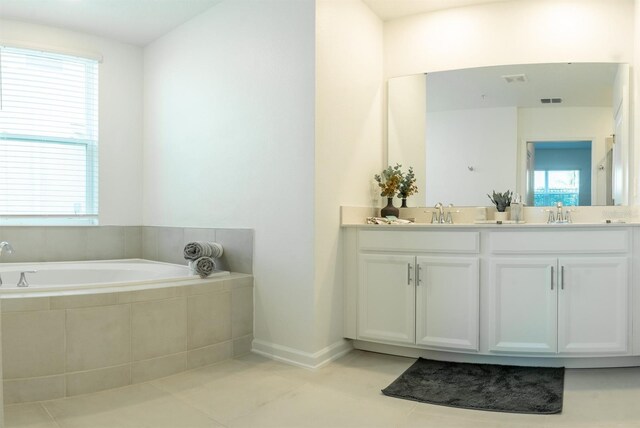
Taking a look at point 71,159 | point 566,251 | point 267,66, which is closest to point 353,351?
point 566,251

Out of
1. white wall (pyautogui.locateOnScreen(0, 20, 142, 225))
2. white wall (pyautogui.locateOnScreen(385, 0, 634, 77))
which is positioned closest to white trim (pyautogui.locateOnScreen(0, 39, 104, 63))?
white wall (pyautogui.locateOnScreen(0, 20, 142, 225))

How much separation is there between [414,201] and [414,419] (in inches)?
69.9

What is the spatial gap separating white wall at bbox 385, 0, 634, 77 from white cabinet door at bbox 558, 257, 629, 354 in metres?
1.43

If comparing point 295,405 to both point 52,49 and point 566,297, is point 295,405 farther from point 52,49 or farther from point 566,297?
point 52,49

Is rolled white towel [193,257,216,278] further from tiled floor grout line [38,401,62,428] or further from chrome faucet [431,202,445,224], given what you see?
chrome faucet [431,202,445,224]

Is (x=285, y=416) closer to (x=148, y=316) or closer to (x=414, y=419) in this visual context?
(x=414, y=419)

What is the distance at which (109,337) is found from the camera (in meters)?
2.42

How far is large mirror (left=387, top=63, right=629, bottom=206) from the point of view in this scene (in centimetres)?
306

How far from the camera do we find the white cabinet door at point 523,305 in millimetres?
2594

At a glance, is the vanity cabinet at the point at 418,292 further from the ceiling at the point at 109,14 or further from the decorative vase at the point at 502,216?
the ceiling at the point at 109,14

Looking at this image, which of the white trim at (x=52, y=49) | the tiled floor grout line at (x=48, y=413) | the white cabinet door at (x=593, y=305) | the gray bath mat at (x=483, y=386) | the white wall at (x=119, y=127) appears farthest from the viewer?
the white wall at (x=119, y=127)

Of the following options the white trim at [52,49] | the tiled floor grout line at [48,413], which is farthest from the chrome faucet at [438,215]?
the white trim at [52,49]

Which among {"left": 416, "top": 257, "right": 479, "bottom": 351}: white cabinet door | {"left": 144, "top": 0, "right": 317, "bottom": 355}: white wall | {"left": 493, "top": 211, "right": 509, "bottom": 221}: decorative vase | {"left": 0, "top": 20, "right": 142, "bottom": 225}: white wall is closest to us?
{"left": 416, "top": 257, "right": 479, "bottom": 351}: white cabinet door

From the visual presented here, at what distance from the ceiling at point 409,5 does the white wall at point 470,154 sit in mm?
741
